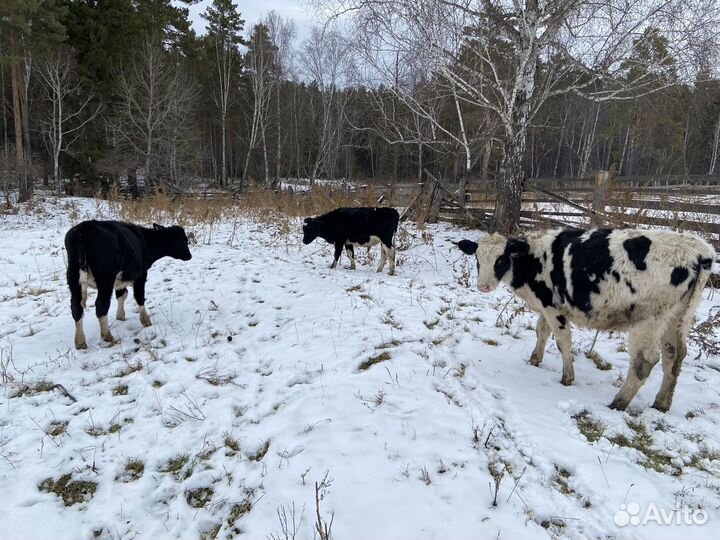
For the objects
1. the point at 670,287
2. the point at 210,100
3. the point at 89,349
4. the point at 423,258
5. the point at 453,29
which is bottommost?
the point at 89,349

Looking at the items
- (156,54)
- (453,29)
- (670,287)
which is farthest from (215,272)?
(156,54)

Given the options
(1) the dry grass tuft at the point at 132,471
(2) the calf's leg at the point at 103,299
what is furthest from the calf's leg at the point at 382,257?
(1) the dry grass tuft at the point at 132,471

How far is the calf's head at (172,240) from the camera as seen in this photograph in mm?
6320

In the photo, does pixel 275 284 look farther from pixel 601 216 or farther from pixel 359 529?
pixel 601 216

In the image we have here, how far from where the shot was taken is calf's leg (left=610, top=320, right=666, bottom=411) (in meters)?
3.27

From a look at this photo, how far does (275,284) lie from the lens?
6.88 m

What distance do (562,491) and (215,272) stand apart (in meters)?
6.73

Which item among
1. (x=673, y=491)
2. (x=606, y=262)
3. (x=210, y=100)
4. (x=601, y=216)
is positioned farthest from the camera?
(x=210, y=100)

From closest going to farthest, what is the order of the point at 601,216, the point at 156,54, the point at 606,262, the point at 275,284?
the point at 606,262
the point at 275,284
the point at 601,216
the point at 156,54

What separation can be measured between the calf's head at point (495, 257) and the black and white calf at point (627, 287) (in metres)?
0.04

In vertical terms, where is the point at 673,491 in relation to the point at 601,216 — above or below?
below

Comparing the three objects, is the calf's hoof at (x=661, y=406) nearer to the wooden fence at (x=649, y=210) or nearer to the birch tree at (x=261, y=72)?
the wooden fence at (x=649, y=210)

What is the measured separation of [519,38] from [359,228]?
6058mm

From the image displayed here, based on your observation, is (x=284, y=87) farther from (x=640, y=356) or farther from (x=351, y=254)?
(x=640, y=356)
